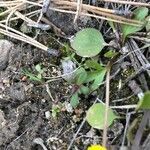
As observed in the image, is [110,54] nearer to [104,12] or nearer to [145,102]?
[104,12]

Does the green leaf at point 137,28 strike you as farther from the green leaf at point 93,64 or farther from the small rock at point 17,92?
the small rock at point 17,92

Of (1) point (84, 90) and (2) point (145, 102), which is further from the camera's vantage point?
(1) point (84, 90)

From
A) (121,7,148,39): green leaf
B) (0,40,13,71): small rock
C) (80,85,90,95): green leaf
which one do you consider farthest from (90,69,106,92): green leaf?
(0,40,13,71): small rock

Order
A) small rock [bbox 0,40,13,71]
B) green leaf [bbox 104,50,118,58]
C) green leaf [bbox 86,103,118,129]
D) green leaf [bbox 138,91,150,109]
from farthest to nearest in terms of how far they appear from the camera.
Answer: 1. small rock [bbox 0,40,13,71]
2. green leaf [bbox 104,50,118,58]
3. green leaf [bbox 86,103,118,129]
4. green leaf [bbox 138,91,150,109]

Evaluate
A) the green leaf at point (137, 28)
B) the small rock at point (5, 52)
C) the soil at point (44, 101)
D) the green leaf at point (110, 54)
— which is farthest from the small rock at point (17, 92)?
the green leaf at point (137, 28)

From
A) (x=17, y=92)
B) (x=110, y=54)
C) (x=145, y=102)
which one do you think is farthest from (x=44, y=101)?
(x=145, y=102)

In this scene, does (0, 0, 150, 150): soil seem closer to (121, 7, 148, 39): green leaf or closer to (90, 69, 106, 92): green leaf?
(90, 69, 106, 92): green leaf
